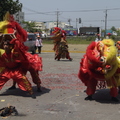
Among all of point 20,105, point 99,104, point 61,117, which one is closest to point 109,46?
point 99,104

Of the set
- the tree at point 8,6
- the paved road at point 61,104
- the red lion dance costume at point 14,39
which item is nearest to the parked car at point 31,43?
the tree at point 8,6

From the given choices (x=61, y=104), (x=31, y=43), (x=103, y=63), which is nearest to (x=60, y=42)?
(x=31, y=43)

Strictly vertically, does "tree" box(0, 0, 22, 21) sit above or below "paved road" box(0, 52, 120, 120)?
above

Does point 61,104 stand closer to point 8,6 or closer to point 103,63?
point 103,63

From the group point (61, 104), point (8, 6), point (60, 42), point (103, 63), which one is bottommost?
point (61, 104)

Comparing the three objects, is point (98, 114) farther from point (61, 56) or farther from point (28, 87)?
point (61, 56)

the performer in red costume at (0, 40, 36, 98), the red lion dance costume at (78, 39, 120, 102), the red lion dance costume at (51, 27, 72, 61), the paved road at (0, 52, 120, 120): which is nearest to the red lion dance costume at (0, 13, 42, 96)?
the performer in red costume at (0, 40, 36, 98)

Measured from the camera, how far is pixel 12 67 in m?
6.61

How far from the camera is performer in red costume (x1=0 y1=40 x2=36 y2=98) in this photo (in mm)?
6381

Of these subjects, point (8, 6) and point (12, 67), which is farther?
point (8, 6)

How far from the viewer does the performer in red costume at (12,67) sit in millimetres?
6381

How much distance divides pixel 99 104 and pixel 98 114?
0.73 meters

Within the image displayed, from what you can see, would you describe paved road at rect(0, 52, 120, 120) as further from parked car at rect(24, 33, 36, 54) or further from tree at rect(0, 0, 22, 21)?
tree at rect(0, 0, 22, 21)

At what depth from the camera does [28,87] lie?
6.48 m
